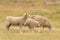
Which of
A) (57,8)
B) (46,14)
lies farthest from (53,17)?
(57,8)

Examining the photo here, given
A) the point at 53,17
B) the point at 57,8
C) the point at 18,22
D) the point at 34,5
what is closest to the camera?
the point at 18,22

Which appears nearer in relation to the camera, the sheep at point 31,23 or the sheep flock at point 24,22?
the sheep flock at point 24,22

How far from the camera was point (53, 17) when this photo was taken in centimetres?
3106

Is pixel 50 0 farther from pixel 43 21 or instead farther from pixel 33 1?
pixel 43 21

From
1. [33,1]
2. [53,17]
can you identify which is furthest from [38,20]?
[33,1]

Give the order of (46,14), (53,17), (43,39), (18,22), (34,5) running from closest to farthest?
1. (43,39)
2. (18,22)
3. (53,17)
4. (46,14)
5. (34,5)

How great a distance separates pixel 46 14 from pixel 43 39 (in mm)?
18141

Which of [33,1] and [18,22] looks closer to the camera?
[18,22]

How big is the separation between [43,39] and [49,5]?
2486cm

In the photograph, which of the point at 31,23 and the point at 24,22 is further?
the point at 31,23

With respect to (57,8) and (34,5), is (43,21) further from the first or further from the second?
(34,5)

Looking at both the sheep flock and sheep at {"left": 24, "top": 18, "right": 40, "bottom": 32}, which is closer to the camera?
the sheep flock

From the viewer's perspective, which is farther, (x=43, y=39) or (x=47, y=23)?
(x=47, y=23)

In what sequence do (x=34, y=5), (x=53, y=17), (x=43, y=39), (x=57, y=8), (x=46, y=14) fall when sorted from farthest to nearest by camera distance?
1. (x=34, y=5)
2. (x=57, y=8)
3. (x=46, y=14)
4. (x=53, y=17)
5. (x=43, y=39)
